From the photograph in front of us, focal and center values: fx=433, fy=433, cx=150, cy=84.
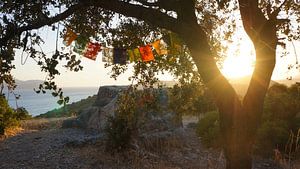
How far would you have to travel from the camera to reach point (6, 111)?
47.7 feet

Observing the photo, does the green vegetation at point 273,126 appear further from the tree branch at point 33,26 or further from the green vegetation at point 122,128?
the tree branch at point 33,26

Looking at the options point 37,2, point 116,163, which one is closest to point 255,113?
point 37,2

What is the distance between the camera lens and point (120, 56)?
8.06 metres

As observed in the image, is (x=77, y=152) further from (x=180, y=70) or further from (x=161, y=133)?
(x=180, y=70)

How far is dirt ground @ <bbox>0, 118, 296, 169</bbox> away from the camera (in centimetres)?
1044

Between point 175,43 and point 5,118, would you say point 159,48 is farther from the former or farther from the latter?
point 5,118

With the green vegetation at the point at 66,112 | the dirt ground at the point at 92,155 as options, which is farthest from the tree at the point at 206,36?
the green vegetation at the point at 66,112

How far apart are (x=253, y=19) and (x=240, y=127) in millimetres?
1771

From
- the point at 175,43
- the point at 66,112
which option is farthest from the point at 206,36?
the point at 66,112

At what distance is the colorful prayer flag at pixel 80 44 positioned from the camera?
7.55 metres

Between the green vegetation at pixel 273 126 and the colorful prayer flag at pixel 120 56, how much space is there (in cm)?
602

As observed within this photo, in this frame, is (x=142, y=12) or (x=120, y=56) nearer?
(x=142, y=12)

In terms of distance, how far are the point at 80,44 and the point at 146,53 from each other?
1.20 m

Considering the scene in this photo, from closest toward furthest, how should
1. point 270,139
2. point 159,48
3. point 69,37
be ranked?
point 69,37 → point 159,48 → point 270,139
